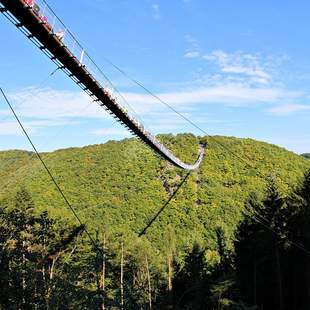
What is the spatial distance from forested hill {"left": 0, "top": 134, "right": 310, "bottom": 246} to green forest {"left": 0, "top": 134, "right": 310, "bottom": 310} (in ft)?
0.72

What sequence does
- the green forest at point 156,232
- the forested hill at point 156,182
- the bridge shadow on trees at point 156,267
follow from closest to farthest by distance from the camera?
the bridge shadow on trees at point 156,267 < the green forest at point 156,232 < the forested hill at point 156,182

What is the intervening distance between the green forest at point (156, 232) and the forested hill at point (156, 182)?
0.72 ft

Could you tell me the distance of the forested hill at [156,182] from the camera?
6681 cm

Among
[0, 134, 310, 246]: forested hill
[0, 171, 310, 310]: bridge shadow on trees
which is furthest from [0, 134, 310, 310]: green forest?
[0, 134, 310, 246]: forested hill

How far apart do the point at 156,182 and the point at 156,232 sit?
18.4 m

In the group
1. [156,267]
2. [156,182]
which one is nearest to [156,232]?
[156,182]

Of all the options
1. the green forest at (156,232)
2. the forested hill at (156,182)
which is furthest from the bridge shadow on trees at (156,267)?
the forested hill at (156,182)

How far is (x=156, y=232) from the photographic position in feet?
209

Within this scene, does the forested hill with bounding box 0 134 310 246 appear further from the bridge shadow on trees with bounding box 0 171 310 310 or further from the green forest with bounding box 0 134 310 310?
the bridge shadow on trees with bounding box 0 171 310 310

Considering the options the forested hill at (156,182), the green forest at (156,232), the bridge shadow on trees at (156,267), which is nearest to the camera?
the bridge shadow on trees at (156,267)

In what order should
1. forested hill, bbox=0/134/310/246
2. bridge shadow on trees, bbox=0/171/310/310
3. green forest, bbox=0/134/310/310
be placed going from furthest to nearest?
1. forested hill, bbox=0/134/310/246
2. green forest, bbox=0/134/310/310
3. bridge shadow on trees, bbox=0/171/310/310

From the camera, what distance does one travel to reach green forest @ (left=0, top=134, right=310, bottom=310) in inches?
1034

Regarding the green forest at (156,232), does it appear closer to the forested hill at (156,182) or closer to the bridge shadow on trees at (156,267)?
the bridge shadow on trees at (156,267)

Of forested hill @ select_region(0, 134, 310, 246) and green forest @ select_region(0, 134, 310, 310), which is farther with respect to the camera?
forested hill @ select_region(0, 134, 310, 246)
